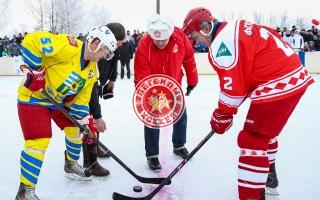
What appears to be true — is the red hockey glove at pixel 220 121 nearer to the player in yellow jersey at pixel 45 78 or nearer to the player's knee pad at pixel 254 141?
the player's knee pad at pixel 254 141

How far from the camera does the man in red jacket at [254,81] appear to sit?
207 centimetres

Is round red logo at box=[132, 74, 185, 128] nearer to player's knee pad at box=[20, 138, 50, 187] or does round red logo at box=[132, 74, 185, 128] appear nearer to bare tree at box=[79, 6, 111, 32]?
player's knee pad at box=[20, 138, 50, 187]

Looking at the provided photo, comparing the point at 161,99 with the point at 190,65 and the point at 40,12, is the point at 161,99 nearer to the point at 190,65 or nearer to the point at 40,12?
the point at 190,65

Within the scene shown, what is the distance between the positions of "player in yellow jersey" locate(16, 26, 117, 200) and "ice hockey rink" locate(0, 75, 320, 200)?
0.37 meters

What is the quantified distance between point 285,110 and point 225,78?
39 centimetres

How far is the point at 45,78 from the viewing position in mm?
2516

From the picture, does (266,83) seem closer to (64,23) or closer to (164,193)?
(164,193)

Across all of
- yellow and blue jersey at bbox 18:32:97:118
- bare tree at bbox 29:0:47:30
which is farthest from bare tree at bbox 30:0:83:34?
yellow and blue jersey at bbox 18:32:97:118

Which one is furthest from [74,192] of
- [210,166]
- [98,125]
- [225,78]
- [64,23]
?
[64,23]

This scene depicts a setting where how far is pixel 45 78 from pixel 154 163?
1.18 metres

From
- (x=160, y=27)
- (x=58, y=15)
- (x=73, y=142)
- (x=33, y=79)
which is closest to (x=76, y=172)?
(x=73, y=142)

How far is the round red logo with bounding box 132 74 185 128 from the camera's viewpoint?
334 cm

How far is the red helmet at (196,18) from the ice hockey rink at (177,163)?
3.65ft

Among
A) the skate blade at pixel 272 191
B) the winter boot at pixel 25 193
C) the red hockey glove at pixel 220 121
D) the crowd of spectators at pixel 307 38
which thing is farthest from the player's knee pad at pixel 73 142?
the crowd of spectators at pixel 307 38
